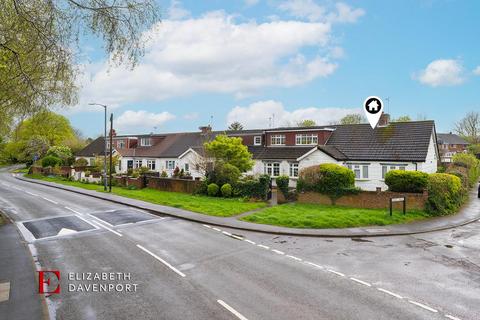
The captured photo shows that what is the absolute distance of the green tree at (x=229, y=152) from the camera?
30.9m

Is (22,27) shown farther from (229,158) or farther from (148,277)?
(229,158)

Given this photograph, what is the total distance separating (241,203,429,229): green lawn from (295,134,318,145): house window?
52.2 feet

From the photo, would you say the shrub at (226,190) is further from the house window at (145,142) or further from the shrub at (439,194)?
the house window at (145,142)

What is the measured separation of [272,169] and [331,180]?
12.7 metres

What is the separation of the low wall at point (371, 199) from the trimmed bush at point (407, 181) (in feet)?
3.26

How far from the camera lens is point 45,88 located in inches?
564

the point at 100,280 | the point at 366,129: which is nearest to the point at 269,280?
the point at 100,280

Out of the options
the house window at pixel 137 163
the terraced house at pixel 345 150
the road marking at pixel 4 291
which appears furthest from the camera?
the house window at pixel 137 163

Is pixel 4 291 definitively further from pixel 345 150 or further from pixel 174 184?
pixel 345 150

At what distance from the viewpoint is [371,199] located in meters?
23.4

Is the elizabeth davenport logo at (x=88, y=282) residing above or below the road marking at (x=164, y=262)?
below

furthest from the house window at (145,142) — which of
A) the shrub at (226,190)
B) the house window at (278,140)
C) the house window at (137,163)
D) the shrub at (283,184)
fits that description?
the shrub at (283,184)

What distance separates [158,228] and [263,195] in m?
11.4

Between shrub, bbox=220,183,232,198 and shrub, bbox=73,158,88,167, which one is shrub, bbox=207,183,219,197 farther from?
shrub, bbox=73,158,88,167
